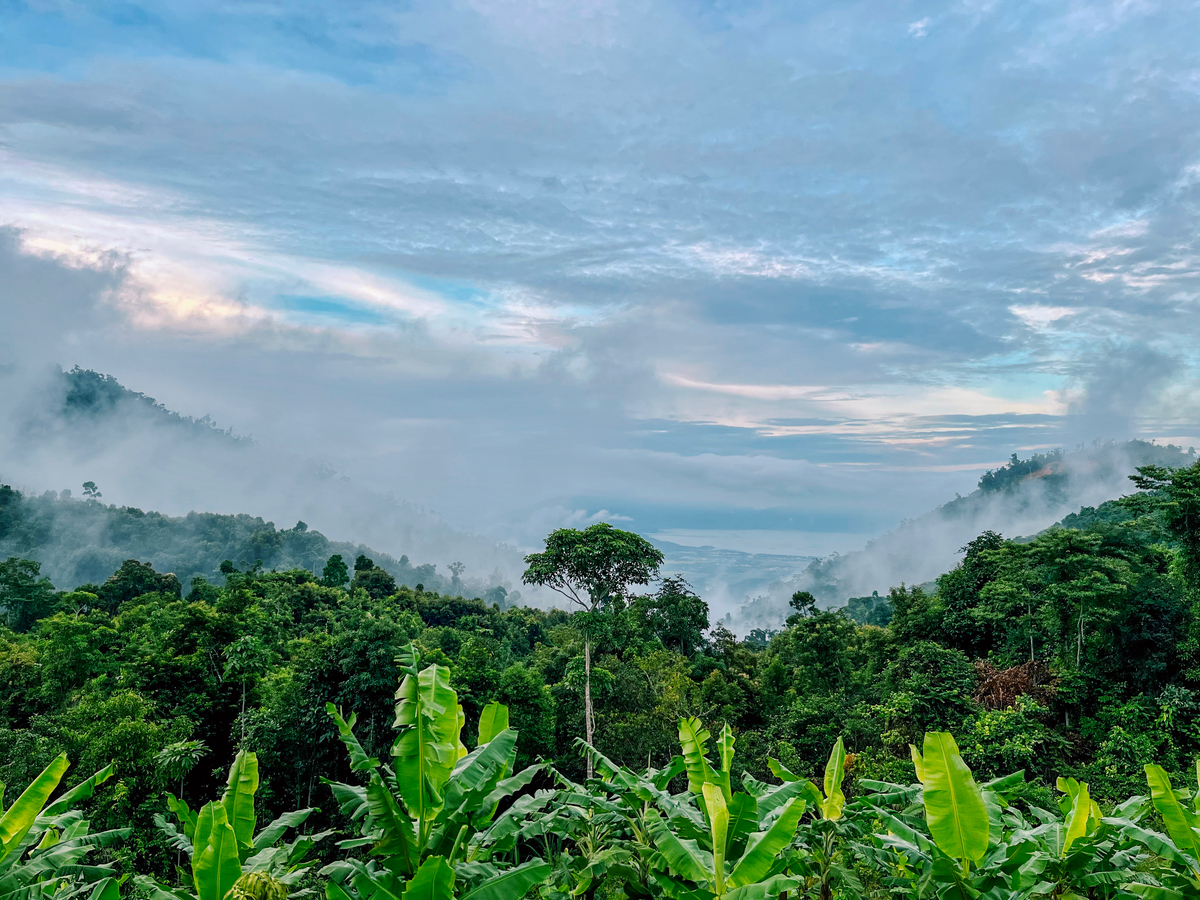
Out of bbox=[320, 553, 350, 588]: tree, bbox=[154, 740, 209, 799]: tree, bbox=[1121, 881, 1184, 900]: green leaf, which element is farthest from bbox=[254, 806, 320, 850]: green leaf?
bbox=[320, 553, 350, 588]: tree

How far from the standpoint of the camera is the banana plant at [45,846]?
320 centimetres

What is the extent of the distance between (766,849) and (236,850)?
7.70ft

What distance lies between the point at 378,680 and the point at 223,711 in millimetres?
5761

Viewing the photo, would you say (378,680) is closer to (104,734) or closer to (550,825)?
(104,734)

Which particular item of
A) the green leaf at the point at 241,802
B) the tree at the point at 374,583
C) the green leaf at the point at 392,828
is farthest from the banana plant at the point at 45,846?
the tree at the point at 374,583

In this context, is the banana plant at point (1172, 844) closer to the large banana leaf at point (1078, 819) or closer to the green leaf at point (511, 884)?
the large banana leaf at point (1078, 819)

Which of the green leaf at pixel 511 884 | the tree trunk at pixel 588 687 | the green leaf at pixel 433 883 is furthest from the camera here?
the tree trunk at pixel 588 687

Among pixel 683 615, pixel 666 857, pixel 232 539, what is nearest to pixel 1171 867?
pixel 666 857

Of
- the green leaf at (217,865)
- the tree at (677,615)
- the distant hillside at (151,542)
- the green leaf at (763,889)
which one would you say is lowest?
the distant hillside at (151,542)

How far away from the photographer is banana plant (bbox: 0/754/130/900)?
3.20m

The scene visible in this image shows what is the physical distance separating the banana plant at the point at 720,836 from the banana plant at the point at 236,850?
1.71 m

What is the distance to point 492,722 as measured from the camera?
153 inches

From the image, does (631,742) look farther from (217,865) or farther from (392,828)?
(217,865)

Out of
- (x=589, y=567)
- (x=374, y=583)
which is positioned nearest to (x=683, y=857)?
(x=589, y=567)
